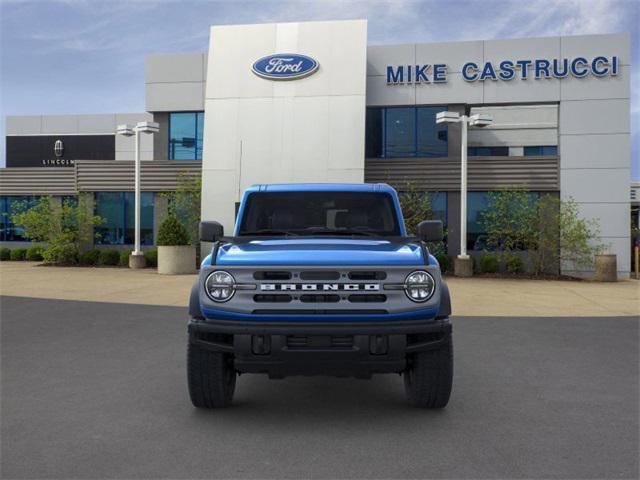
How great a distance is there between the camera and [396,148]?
2350 centimetres

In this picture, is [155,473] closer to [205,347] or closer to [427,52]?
[205,347]

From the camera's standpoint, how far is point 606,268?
754 inches

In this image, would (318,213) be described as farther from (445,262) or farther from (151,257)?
(151,257)

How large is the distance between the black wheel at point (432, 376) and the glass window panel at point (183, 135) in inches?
875

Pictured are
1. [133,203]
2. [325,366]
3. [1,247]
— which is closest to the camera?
[325,366]

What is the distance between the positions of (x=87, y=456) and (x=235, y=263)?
164cm

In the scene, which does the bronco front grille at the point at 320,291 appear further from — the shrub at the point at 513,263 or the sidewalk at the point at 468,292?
the shrub at the point at 513,263

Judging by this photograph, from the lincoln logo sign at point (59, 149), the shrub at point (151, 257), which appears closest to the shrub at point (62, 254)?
the shrub at point (151, 257)

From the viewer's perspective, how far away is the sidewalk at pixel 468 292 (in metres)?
11.9

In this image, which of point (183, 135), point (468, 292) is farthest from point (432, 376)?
point (183, 135)

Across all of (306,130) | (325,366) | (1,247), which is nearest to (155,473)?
(325,366)

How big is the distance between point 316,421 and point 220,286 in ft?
4.32

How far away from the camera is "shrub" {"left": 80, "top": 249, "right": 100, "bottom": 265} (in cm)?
2308

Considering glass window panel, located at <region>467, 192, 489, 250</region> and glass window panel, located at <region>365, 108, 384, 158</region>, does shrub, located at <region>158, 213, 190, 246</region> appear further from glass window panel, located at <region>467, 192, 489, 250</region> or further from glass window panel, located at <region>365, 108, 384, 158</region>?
glass window panel, located at <region>467, 192, 489, 250</region>
